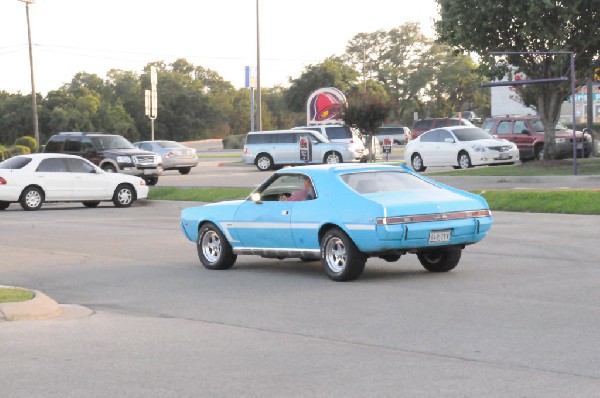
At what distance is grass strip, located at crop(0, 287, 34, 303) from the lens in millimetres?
11464

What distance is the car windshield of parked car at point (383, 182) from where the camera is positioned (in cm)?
1365

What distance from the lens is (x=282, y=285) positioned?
13383mm

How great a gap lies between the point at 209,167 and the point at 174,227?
32.6 meters

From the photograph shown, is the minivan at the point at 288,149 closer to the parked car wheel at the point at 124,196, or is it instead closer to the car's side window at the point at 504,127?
the car's side window at the point at 504,127

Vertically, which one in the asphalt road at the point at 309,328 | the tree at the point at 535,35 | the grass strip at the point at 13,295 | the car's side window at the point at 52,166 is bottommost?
the asphalt road at the point at 309,328

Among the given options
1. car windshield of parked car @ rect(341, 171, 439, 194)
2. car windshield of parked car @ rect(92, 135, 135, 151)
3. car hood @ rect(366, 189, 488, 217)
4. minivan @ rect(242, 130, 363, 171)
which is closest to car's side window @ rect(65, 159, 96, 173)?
car windshield of parked car @ rect(92, 135, 135, 151)

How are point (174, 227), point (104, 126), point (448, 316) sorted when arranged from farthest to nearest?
point (104, 126), point (174, 227), point (448, 316)

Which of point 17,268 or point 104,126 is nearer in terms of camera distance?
point 17,268

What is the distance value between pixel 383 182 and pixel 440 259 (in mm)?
1266

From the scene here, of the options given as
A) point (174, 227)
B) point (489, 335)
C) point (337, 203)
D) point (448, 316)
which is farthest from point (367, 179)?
point (174, 227)

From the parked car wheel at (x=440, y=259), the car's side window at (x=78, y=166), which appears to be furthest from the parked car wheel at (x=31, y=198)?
the parked car wheel at (x=440, y=259)

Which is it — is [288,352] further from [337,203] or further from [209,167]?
[209,167]

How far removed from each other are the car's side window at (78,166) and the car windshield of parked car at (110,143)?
27.8 feet

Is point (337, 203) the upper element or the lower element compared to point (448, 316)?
upper
